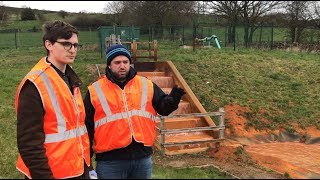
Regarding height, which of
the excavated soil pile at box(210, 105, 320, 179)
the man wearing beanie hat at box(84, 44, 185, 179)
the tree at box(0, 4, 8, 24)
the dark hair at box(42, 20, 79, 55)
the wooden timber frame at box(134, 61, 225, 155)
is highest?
the tree at box(0, 4, 8, 24)

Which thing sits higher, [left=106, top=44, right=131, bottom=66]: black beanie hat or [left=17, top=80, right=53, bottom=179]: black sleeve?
[left=106, top=44, right=131, bottom=66]: black beanie hat

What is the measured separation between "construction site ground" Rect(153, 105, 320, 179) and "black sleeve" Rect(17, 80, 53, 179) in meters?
4.36

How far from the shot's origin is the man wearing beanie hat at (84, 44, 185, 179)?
144 inches

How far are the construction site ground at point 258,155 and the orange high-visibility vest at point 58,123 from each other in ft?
13.5

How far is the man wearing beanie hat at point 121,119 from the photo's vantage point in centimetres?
367

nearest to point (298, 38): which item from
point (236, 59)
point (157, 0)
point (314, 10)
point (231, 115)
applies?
point (314, 10)

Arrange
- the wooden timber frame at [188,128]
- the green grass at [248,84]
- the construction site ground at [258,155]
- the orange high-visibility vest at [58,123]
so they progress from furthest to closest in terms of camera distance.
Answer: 1. the green grass at [248,84]
2. the wooden timber frame at [188,128]
3. the construction site ground at [258,155]
4. the orange high-visibility vest at [58,123]

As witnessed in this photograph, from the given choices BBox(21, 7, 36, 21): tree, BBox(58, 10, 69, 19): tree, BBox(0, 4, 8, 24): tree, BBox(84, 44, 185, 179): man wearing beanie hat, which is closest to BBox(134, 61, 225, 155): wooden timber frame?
BBox(84, 44, 185, 179): man wearing beanie hat

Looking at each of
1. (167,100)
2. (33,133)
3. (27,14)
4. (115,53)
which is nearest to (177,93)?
(167,100)

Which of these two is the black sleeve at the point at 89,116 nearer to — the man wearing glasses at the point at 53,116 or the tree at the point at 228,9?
the man wearing glasses at the point at 53,116

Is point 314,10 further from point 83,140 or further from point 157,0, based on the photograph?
point 83,140

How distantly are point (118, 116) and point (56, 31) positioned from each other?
3.17 feet

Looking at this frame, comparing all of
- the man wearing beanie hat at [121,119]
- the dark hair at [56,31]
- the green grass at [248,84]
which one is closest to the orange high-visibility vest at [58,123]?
the dark hair at [56,31]

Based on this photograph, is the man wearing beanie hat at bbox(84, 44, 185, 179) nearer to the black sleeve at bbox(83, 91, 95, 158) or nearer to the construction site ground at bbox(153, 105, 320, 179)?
the black sleeve at bbox(83, 91, 95, 158)
